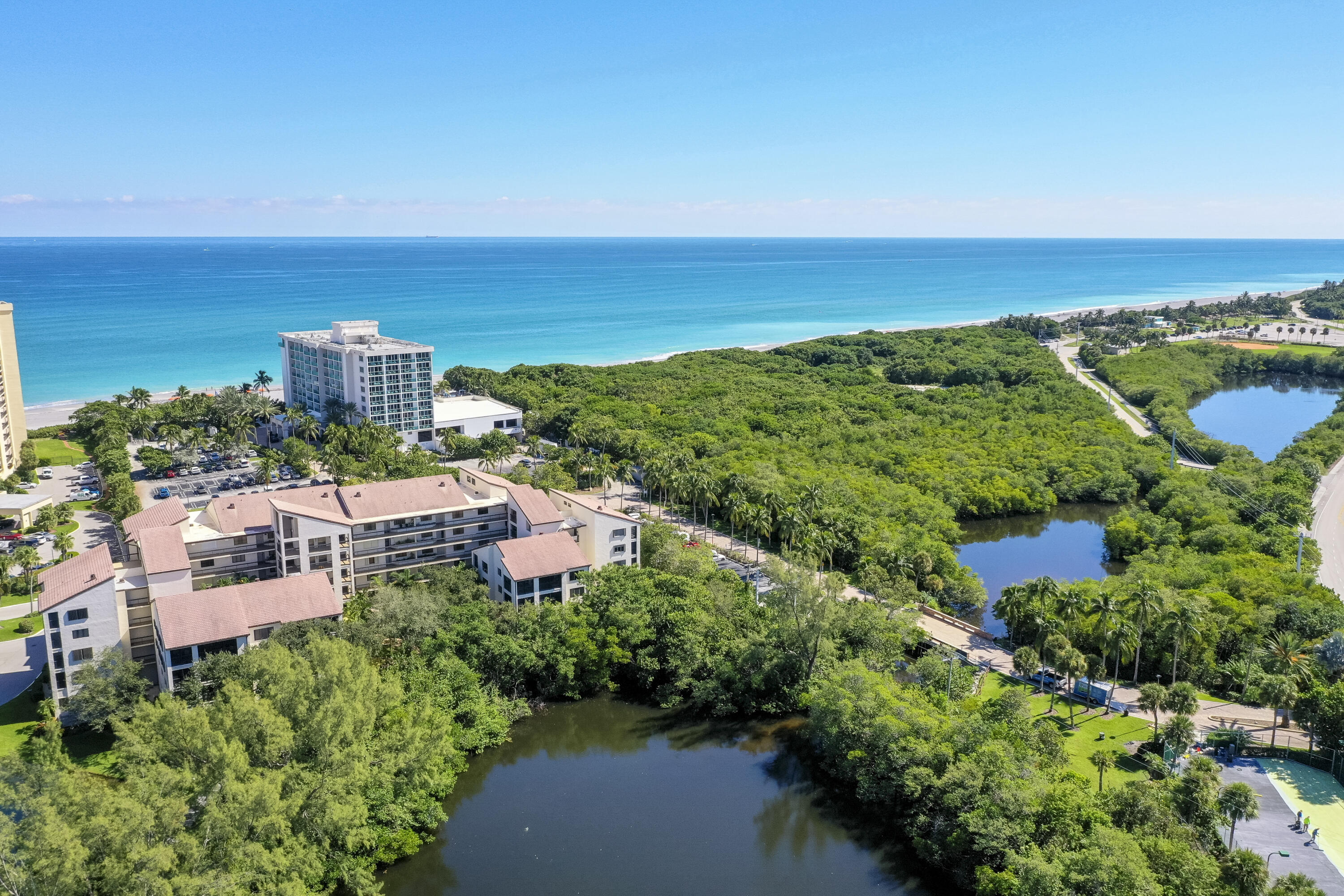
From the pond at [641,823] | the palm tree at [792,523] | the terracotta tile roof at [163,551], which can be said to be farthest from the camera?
the palm tree at [792,523]

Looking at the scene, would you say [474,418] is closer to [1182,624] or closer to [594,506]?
[594,506]

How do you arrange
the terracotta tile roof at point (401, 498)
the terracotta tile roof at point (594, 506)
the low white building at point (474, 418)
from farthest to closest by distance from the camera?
1. the low white building at point (474, 418)
2. the terracotta tile roof at point (594, 506)
3. the terracotta tile roof at point (401, 498)

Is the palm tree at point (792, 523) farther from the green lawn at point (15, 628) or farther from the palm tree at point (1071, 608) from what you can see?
the green lawn at point (15, 628)

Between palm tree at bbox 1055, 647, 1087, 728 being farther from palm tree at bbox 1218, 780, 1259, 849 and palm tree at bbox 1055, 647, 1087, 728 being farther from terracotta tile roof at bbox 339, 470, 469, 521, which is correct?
terracotta tile roof at bbox 339, 470, 469, 521

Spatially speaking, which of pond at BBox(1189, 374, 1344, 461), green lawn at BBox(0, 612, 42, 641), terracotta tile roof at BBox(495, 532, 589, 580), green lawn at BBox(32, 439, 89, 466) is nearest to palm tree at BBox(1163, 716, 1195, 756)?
terracotta tile roof at BBox(495, 532, 589, 580)

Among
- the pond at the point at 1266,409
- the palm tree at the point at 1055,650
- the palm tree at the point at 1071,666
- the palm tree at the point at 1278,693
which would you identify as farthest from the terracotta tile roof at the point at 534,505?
the pond at the point at 1266,409

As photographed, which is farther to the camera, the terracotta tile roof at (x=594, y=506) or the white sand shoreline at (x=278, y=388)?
the white sand shoreline at (x=278, y=388)
